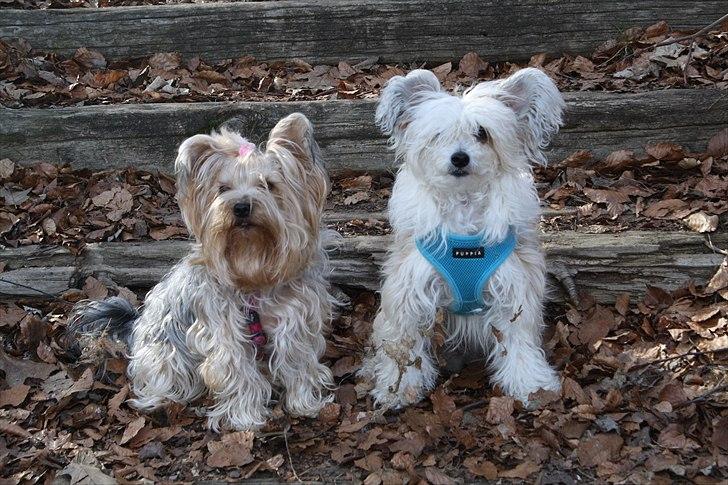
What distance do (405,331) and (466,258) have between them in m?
0.55

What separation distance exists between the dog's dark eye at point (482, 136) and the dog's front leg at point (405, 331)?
2.36 feet

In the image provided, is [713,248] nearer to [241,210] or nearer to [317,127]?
[317,127]

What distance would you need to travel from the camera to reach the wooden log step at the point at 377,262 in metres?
5.14

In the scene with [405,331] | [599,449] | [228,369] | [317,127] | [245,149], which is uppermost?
[245,149]

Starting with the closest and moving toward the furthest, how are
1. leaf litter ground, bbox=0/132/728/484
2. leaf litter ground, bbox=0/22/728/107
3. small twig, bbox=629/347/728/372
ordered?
leaf litter ground, bbox=0/132/728/484 < small twig, bbox=629/347/728/372 < leaf litter ground, bbox=0/22/728/107

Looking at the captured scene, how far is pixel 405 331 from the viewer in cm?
453

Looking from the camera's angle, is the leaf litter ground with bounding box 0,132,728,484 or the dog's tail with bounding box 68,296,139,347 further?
the dog's tail with bounding box 68,296,139,347

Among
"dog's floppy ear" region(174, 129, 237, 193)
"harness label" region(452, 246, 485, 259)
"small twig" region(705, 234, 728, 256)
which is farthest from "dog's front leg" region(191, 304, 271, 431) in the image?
"small twig" region(705, 234, 728, 256)

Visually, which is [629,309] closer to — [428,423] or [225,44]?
[428,423]

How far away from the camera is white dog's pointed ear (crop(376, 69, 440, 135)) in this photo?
4289 millimetres

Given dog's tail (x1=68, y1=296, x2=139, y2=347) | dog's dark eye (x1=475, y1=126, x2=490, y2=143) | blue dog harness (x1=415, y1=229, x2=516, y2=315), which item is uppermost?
dog's dark eye (x1=475, y1=126, x2=490, y2=143)

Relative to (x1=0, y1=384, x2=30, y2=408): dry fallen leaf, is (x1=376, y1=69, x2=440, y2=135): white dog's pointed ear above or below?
above

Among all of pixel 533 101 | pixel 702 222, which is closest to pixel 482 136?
pixel 533 101

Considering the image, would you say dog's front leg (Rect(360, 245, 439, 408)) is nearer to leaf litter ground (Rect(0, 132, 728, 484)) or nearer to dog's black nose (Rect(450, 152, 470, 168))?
leaf litter ground (Rect(0, 132, 728, 484))
